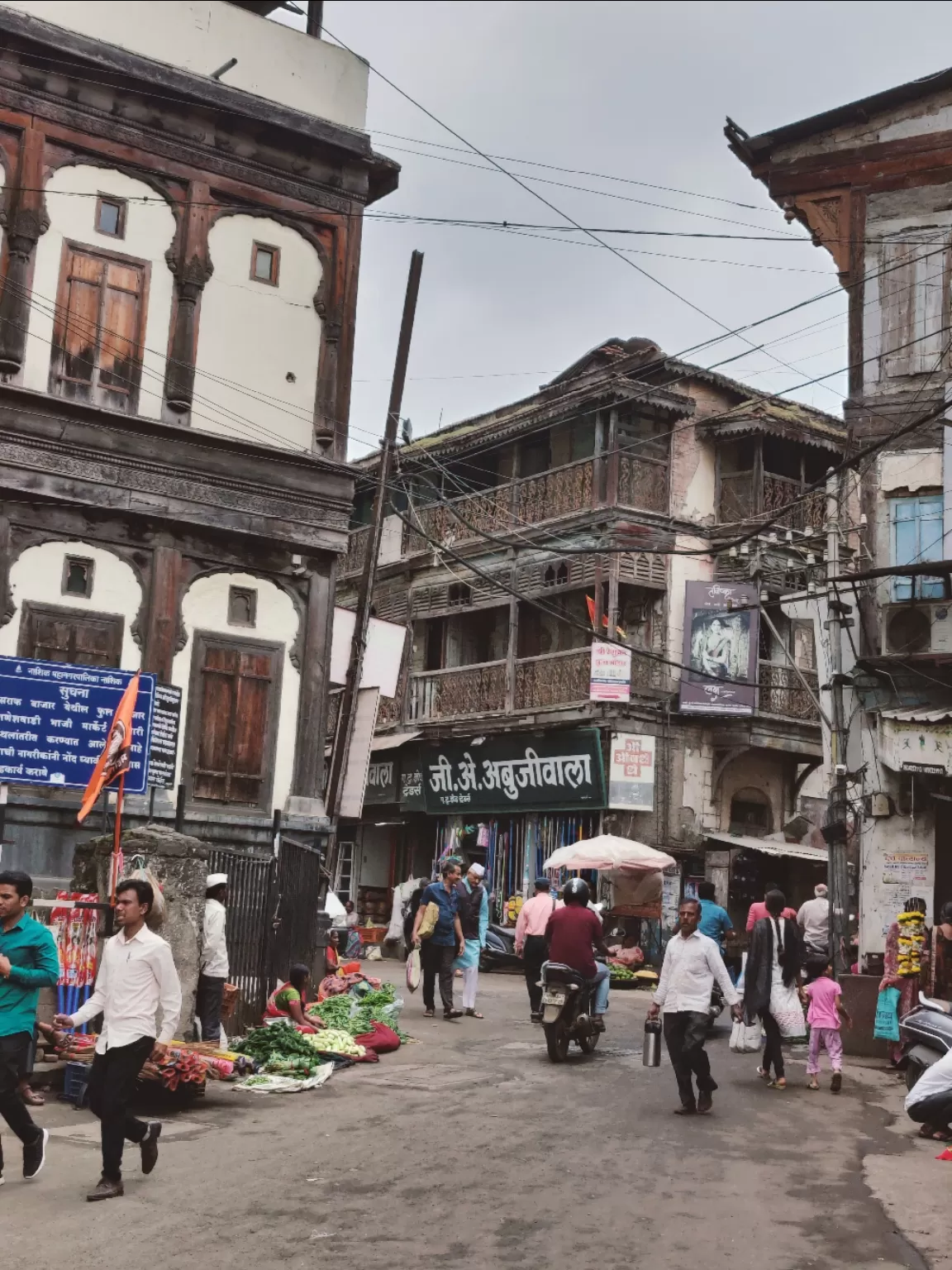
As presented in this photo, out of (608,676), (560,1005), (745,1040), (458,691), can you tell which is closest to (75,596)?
(560,1005)

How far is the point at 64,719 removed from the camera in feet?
48.7

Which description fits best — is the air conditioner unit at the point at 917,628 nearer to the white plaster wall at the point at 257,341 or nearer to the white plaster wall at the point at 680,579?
the white plaster wall at the point at 257,341

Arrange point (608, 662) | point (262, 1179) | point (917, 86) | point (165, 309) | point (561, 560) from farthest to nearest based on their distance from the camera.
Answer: point (561, 560) < point (608, 662) < point (917, 86) < point (165, 309) < point (262, 1179)

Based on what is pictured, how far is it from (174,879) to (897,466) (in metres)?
12.7

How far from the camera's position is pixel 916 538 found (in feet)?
66.0

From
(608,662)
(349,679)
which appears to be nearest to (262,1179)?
(349,679)

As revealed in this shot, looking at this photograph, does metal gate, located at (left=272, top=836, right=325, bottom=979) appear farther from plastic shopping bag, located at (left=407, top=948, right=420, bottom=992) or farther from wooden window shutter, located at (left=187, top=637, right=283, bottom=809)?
wooden window shutter, located at (left=187, top=637, right=283, bottom=809)

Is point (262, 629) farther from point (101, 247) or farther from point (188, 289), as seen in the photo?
point (101, 247)

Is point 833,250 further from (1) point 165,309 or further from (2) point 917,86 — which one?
(1) point 165,309

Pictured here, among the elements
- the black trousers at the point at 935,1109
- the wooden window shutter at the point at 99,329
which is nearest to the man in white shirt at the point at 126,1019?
the black trousers at the point at 935,1109

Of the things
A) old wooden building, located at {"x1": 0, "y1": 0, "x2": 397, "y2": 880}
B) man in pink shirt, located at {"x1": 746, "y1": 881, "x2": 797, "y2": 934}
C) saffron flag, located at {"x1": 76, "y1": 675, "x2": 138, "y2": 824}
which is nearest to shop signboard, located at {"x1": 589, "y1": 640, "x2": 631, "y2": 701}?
old wooden building, located at {"x1": 0, "y1": 0, "x2": 397, "y2": 880}

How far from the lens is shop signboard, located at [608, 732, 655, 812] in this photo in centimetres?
Result: 2884

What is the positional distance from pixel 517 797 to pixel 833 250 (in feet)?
45.3

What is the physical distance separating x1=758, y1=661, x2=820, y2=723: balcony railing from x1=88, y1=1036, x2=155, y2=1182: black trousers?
23703 mm
